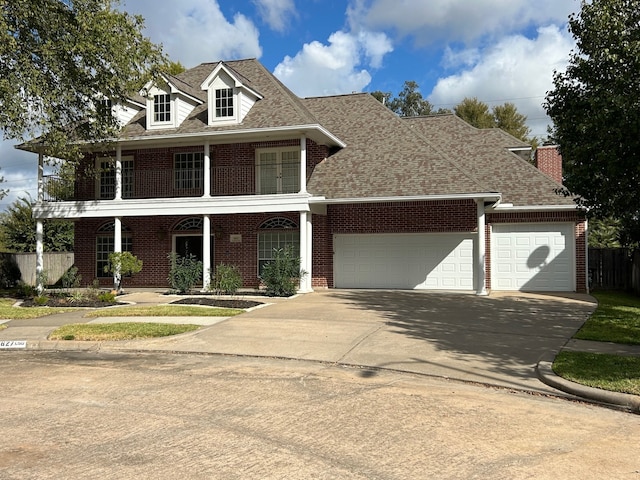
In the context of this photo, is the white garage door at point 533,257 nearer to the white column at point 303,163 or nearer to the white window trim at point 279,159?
the white column at point 303,163

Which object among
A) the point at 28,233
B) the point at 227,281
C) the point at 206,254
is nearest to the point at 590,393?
the point at 227,281

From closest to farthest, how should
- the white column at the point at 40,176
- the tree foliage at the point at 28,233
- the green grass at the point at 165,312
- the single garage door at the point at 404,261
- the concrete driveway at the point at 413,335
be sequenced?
the concrete driveway at the point at 413,335 < the green grass at the point at 165,312 < the single garage door at the point at 404,261 < the white column at the point at 40,176 < the tree foliage at the point at 28,233

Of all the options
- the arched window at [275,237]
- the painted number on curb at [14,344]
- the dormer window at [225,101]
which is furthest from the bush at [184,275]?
the painted number on curb at [14,344]

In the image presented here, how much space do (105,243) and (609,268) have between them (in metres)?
20.7

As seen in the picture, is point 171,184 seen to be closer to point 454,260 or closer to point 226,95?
point 226,95

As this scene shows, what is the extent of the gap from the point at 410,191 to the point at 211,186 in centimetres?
769

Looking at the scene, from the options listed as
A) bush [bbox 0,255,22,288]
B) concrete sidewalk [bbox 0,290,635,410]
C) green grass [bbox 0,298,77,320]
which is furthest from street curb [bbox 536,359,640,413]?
bush [bbox 0,255,22,288]

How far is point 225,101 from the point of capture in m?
20.7

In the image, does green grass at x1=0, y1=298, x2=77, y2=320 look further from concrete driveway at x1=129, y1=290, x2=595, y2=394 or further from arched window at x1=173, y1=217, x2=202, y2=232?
arched window at x1=173, y1=217, x2=202, y2=232

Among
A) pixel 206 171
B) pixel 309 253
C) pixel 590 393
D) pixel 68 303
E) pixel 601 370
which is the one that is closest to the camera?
pixel 590 393

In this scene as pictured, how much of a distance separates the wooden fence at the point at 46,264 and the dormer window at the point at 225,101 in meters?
11.3

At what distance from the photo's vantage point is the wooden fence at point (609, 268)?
23.1 meters

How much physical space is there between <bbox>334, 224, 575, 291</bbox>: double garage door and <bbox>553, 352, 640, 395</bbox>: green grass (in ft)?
36.2

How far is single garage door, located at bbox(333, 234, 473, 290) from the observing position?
66.5ft
